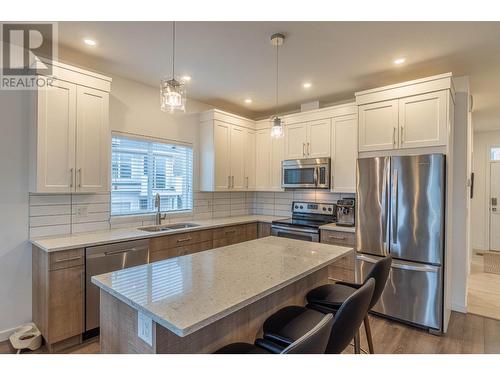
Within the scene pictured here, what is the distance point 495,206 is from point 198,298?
7.10 m

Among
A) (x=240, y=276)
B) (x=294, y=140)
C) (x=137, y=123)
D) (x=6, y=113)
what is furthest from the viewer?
(x=294, y=140)

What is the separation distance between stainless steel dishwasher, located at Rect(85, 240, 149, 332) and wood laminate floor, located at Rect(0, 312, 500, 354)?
0.26 metres

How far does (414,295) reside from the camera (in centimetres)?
278

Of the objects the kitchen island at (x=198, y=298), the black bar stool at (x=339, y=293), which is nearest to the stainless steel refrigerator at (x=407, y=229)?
the black bar stool at (x=339, y=293)

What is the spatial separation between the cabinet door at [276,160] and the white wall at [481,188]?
185 inches

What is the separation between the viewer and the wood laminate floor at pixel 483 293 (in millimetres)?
3217

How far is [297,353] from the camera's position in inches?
34.9

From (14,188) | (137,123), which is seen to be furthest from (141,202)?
(14,188)

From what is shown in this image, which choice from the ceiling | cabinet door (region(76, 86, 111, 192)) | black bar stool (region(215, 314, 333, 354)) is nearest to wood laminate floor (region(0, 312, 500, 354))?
cabinet door (region(76, 86, 111, 192))

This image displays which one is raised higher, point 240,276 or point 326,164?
point 326,164

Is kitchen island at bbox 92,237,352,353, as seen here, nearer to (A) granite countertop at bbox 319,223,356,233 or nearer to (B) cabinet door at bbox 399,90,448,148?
(A) granite countertop at bbox 319,223,356,233
